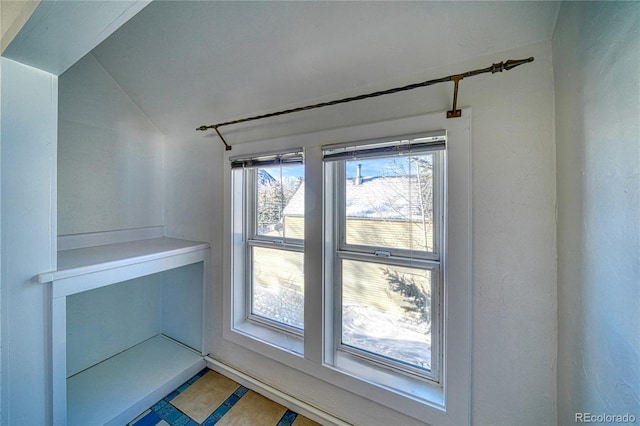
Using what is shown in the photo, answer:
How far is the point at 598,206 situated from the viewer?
56 centimetres

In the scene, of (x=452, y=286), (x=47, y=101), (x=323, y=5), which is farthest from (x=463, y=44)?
(x=47, y=101)

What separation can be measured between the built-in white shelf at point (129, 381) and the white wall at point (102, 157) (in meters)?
0.97

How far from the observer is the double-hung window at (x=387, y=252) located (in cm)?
107

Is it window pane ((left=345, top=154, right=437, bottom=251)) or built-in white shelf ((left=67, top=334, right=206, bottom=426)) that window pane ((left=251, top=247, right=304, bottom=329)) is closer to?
window pane ((left=345, top=154, right=437, bottom=251))

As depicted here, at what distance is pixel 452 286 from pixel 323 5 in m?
1.27

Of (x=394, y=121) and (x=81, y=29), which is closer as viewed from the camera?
(x=81, y=29)

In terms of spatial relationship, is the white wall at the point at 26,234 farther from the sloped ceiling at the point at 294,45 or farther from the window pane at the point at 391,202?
the window pane at the point at 391,202

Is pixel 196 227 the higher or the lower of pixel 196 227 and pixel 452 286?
the higher

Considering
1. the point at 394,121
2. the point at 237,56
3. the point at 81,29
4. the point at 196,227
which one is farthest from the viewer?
the point at 196,227

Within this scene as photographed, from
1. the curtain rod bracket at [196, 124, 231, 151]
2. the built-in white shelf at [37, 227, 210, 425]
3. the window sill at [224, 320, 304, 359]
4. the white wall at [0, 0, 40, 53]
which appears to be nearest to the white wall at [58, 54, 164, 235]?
the built-in white shelf at [37, 227, 210, 425]

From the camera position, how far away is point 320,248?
125cm

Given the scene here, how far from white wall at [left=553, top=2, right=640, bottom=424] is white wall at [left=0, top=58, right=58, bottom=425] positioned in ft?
6.00

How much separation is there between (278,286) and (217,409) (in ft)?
2.54

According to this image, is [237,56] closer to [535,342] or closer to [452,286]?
[452,286]
